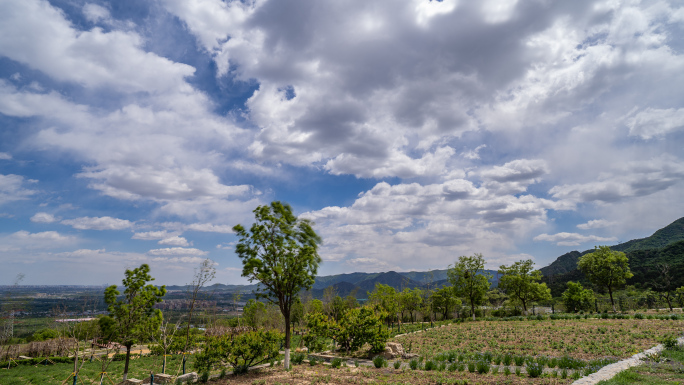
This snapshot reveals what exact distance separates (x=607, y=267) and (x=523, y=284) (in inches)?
429

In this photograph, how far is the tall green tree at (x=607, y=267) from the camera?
4147 centimetres

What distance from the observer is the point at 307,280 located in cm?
1798

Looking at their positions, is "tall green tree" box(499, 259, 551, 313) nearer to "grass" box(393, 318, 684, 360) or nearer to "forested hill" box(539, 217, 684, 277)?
"grass" box(393, 318, 684, 360)

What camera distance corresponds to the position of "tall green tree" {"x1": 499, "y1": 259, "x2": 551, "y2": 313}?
48750mm

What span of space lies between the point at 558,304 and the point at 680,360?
5857 cm

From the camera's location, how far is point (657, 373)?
38.2 feet

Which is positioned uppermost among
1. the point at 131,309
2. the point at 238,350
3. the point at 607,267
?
the point at 607,267

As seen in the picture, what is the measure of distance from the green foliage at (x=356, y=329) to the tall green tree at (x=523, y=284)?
36368mm

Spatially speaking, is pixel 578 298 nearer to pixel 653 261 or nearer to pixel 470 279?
pixel 470 279

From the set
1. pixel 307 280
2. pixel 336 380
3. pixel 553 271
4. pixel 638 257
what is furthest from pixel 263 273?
pixel 553 271

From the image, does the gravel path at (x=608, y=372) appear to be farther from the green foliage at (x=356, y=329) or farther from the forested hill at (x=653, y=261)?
the forested hill at (x=653, y=261)

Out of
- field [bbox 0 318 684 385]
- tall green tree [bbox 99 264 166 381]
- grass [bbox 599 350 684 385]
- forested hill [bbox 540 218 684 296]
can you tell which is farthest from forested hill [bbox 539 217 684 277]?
tall green tree [bbox 99 264 166 381]

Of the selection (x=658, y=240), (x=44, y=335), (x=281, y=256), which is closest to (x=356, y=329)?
(x=281, y=256)

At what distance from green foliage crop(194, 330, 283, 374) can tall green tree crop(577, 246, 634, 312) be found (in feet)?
Result: 149
